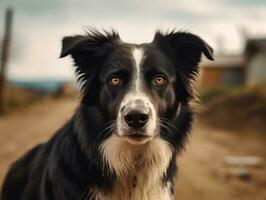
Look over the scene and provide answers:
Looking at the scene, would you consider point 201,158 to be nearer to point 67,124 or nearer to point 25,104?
point 67,124

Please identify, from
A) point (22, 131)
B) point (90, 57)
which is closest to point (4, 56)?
point (22, 131)

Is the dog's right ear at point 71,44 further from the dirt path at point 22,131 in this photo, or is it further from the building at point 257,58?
the building at point 257,58

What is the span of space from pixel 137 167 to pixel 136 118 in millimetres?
772

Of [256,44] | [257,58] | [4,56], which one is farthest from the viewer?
[257,58]

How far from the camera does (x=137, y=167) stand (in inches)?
189

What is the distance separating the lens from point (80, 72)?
502 cm

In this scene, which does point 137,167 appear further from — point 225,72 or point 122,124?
point 225,72

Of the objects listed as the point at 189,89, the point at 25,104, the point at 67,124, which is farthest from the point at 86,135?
the point at 25,104

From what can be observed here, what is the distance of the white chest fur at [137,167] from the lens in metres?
4.68

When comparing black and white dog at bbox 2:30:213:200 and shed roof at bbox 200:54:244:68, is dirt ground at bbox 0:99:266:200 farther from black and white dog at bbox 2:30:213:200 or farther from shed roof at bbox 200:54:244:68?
shed roof at bbox 200:54:244:68

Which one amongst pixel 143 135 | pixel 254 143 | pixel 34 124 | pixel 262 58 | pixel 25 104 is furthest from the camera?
pixel 262 58

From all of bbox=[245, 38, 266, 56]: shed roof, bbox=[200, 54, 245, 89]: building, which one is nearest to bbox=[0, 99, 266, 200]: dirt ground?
bbox=[245, 38, 266, 56]: shed roof

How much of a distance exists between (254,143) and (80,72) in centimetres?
1051

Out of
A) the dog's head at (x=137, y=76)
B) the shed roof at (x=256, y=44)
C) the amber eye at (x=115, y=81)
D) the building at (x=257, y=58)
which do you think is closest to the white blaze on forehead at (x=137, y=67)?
the dog's head at (x=137, y=76)
